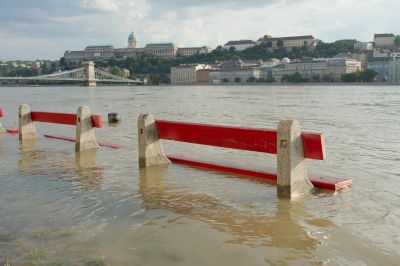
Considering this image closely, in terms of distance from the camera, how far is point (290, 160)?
215 inches

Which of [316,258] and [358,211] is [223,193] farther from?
[316,258]

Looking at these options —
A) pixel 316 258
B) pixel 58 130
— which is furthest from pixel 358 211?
pixel 58 130

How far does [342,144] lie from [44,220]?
852 centimetres

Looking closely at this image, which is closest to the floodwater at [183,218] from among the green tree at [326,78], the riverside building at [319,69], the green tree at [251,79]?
the green tree at [326,78]

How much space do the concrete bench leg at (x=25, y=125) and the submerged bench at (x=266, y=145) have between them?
5.17 meters

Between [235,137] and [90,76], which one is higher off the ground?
[90,76]

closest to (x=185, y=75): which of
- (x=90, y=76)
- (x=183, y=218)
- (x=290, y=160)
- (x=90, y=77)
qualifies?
(x=90, y=76)

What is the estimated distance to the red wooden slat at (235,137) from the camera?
547 centimetres

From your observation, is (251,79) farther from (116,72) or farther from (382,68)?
(116,72)

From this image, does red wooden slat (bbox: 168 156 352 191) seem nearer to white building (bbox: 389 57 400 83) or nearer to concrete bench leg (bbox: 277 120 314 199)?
concrete bench leg (bbox: 277 120 314 199)

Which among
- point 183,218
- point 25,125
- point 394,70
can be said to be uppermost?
point 394,70

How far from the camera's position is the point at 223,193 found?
5883 millimetres

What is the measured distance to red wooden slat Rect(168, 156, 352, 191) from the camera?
Result: 5.98 m

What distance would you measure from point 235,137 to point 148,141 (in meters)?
1.76
